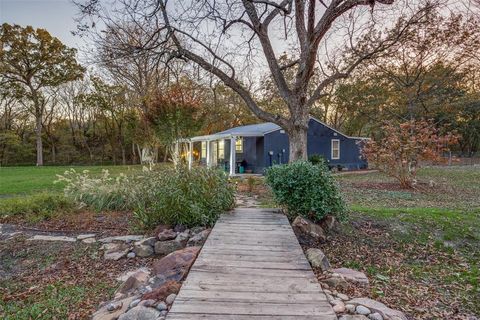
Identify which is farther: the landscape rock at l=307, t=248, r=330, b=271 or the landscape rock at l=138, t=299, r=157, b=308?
the landscape rock at l=307, t=248, r=330, b=271

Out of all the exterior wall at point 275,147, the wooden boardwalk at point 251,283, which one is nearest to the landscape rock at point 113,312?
the wooden boardwalk at point 251,283

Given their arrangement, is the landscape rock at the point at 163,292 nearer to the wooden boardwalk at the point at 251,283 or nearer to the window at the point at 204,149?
the wooden boardwalk at the point at 251,283

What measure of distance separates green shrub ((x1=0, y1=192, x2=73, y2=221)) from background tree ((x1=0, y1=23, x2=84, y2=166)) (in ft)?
62.1

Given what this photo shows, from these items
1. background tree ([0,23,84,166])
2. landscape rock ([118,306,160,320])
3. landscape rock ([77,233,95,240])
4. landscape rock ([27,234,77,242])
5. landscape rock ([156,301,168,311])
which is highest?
background tree ([0,23,84,166])

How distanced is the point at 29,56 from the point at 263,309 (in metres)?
25.7

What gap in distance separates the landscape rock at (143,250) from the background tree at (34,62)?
22605mm

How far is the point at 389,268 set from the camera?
413 cm

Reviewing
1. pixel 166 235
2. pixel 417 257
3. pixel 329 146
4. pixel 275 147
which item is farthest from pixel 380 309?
pixel 329 146

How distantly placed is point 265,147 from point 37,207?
440 inches

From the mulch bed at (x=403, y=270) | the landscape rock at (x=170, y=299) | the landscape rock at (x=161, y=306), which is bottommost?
the mulch bed at (x=403, y=270)

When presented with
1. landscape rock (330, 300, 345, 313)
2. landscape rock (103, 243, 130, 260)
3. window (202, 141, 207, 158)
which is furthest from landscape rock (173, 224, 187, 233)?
window (202, 141, 207, 158)

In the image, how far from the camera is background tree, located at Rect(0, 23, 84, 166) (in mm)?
21062

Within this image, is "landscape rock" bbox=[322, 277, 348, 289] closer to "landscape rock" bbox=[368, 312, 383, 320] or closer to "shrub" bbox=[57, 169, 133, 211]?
"landscape rock" bbox=[368, 312, 383, 320]

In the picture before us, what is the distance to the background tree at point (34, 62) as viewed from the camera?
21.1m
